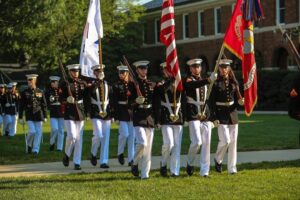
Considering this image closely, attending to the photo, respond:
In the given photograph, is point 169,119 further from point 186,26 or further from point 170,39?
point 186,26

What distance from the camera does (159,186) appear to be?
10.2 meters

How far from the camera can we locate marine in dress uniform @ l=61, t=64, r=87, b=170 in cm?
1299

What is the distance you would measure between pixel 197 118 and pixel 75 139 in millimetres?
3136

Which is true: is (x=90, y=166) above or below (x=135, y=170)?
below

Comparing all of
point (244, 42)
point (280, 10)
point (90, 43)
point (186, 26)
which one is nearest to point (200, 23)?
point (186, 26)

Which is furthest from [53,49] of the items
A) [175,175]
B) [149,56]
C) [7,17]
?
[175,175]

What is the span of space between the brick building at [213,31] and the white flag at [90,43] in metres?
23.3

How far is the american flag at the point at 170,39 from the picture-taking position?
11249 millimetres

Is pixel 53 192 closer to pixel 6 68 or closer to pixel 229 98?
pixel 229 98

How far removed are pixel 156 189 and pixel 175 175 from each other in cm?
139

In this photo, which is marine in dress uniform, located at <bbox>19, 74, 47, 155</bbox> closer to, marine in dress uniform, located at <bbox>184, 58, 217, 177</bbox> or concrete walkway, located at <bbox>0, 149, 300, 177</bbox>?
concrete walkway, located at <bbox>0, 149, 300, 177</bbox>

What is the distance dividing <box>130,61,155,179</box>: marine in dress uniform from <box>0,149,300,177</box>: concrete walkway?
1.41 meters

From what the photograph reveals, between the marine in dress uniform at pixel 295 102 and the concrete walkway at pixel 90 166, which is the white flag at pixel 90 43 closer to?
the concrete walkway at pixel 90 166

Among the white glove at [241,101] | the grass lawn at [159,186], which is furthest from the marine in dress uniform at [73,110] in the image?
the white glove at [241,101]
